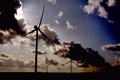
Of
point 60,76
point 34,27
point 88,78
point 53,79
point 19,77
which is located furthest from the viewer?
point 88,78

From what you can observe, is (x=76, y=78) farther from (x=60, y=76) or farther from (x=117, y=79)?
(x=117, y=79)

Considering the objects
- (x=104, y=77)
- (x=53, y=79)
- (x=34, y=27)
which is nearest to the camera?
(x=34, y=27)

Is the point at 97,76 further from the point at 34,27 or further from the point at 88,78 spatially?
the point at 34,27

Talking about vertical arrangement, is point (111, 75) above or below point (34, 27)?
below

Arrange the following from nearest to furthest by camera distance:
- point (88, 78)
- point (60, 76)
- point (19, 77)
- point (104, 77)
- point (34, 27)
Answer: point (34, 27), point (19, 77), point (60, 76), point (88, 78), point (104, 77)

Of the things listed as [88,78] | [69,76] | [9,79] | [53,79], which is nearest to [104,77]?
[88,78]

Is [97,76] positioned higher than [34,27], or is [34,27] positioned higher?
[34,27]

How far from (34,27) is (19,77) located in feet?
46.6

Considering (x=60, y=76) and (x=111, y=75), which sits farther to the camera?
(x=111, y=75)

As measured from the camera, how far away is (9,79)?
6575 cm

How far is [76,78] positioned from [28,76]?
2166cm

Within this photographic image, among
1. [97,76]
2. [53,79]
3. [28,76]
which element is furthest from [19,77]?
[97,76]

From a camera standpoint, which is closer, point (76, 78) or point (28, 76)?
point (28, 76)

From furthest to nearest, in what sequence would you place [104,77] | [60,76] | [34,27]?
[104,77]
[60,76]
[34,27]
